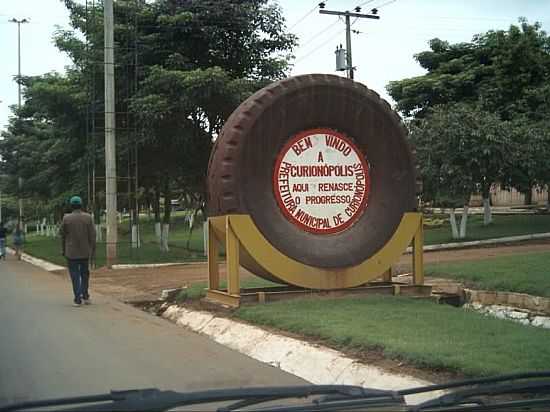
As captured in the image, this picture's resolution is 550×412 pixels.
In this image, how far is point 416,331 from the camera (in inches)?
340

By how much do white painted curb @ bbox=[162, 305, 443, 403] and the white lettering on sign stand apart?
227cm

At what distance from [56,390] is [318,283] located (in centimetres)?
565

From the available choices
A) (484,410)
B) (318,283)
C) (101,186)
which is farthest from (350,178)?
(101,186)

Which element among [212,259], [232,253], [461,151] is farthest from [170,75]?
[232,253]

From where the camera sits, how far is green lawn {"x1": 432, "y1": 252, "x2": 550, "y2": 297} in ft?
40.4

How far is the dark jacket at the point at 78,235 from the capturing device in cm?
1369

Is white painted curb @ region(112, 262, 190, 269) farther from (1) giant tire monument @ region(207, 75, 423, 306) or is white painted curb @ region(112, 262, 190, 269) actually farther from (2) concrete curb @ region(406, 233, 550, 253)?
(1) giant tire monument @ region(207, 75, 423, 306)

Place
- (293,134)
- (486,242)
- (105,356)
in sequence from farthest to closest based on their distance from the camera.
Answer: (486,242) → (293,134) → (105,356)

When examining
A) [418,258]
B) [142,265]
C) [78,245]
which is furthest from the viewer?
[142,265]

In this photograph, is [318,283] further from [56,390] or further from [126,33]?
[126,33]

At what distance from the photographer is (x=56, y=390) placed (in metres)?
7.05

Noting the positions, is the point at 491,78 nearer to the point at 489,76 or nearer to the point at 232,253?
the point at 489,76

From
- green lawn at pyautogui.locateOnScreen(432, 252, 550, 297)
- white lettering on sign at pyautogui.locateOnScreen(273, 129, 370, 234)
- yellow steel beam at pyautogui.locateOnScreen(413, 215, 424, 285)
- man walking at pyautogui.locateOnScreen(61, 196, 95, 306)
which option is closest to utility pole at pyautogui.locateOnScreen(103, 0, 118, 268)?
man walking at pyautogui.locateOnScreen(61, 196, 95, 306)

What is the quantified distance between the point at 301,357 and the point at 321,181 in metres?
4.59
